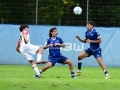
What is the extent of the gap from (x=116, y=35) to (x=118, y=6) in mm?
1752

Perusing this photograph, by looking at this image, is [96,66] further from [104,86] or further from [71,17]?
[104,86]

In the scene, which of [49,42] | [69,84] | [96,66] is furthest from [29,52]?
[96,66]

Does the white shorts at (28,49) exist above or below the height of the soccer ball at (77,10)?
below

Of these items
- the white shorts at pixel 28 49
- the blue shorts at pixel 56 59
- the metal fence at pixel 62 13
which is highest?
the metal fence at pixel 62 13

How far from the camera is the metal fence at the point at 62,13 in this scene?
27453mm

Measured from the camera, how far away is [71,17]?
1098 inches

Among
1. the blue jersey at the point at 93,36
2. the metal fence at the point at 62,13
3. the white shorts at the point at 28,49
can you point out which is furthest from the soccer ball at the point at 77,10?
the white shorts at the point at 28,49

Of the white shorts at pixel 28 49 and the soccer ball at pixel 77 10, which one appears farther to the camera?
the soccer ball at pixel 77 10

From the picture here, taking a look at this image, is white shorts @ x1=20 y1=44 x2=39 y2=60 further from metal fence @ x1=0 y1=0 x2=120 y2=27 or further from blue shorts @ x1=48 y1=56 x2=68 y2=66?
metal fence @ x1=0 y1=0 x2=120 y2=27

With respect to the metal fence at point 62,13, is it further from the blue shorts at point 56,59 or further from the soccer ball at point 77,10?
the blue shorts at point 56,59

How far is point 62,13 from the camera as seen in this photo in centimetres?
2884

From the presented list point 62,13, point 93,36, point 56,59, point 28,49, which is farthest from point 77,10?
point 56,59

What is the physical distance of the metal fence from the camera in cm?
2745

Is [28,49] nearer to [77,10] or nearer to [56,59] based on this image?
[56,59]
